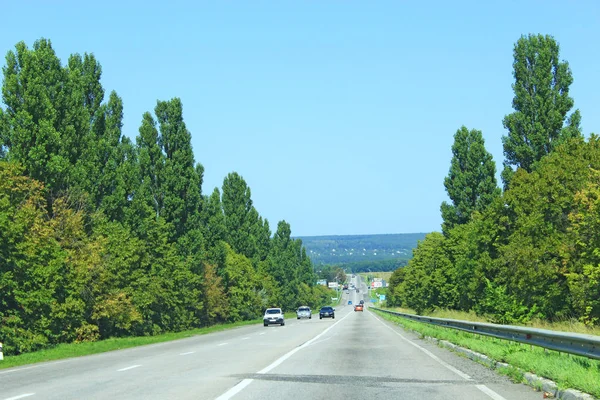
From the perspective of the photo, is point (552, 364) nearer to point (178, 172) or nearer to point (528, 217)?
point (528, 217)

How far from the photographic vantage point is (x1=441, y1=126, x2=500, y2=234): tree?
7531 cm

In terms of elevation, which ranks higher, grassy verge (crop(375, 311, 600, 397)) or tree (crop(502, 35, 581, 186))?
tree (crop(502, 35, 581, 186))

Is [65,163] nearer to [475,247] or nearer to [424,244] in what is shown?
[475,247]

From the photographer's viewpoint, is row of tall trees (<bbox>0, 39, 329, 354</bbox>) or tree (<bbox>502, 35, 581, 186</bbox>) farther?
tree (<bbox>502, 35, 581, 186</bbox>)

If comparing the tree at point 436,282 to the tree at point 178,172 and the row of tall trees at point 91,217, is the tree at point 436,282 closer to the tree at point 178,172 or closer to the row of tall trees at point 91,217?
the row of tall trees at point 91,217

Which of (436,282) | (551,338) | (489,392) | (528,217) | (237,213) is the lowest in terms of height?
(489,392)

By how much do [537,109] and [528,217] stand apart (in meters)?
14.6

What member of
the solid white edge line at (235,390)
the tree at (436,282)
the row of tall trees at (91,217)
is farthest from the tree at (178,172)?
the solid white edge line at (235,390)

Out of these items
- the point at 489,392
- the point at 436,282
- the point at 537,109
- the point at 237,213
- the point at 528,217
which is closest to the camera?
the point at 489,392

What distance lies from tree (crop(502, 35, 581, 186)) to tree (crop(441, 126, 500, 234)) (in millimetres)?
12450

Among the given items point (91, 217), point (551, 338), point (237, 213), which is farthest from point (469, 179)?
point (551, 338)

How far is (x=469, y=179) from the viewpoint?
247ft

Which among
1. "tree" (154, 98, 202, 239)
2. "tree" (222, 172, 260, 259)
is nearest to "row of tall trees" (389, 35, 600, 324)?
"tree" (222, 172, 260, 259)

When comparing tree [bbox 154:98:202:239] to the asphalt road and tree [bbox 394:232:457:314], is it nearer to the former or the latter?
tree [bbox 394:232:457:314]
